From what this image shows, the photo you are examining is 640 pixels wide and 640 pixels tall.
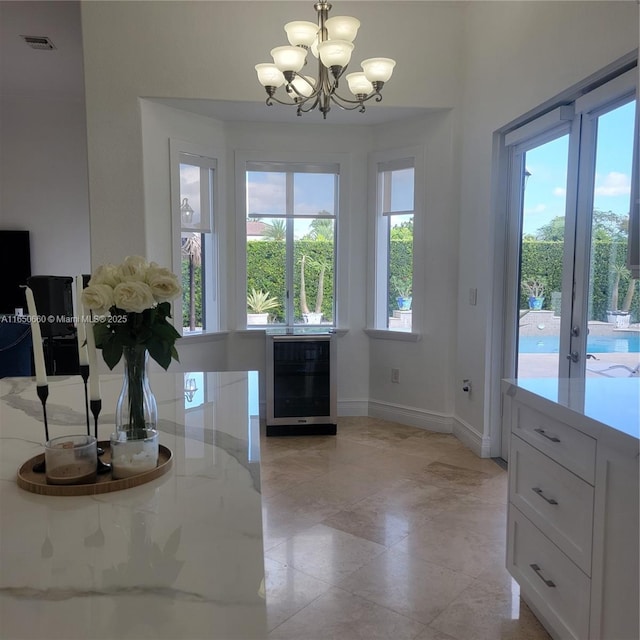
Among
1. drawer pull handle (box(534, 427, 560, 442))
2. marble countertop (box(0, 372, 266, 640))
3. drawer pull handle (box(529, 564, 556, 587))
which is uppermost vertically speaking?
marble countertop (box(0, 372, 266, 640))

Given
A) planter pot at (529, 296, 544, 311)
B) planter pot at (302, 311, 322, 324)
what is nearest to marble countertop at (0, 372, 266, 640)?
planter pot at (529, 296, 544, 311)

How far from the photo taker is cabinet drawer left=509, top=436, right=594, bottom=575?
167 centimetres

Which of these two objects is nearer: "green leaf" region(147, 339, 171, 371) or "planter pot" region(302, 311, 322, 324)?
"green leaf" region(147, 339, 171, 371)

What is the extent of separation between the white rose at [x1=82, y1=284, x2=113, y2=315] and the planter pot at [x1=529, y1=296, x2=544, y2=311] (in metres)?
2.83

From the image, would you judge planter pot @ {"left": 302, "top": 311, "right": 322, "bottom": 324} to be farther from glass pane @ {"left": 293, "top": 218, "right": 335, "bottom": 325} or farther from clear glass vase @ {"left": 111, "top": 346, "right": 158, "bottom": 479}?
clear glass vase @ {"left": 111, "top": 346, "right": 158, "bottom": 479}

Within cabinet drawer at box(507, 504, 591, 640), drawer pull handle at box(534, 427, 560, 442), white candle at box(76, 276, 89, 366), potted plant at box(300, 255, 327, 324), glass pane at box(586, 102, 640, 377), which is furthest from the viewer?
potted plant at box(300, 255, 327, 324)

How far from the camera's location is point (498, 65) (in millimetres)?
3531

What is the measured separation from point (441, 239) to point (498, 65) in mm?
1295

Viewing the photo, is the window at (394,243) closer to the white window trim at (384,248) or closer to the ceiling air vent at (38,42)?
the white window trim at (384,248)

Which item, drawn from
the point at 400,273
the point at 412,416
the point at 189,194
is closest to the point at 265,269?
the point at 189,194

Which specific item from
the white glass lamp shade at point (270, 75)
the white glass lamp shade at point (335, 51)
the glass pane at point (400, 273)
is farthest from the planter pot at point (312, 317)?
the white glass lamp shade at point (335, 51)

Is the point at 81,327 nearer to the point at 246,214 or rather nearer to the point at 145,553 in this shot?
the point at 145,553

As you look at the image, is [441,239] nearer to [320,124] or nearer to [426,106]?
[426,106]

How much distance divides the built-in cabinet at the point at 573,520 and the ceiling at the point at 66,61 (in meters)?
2.98
